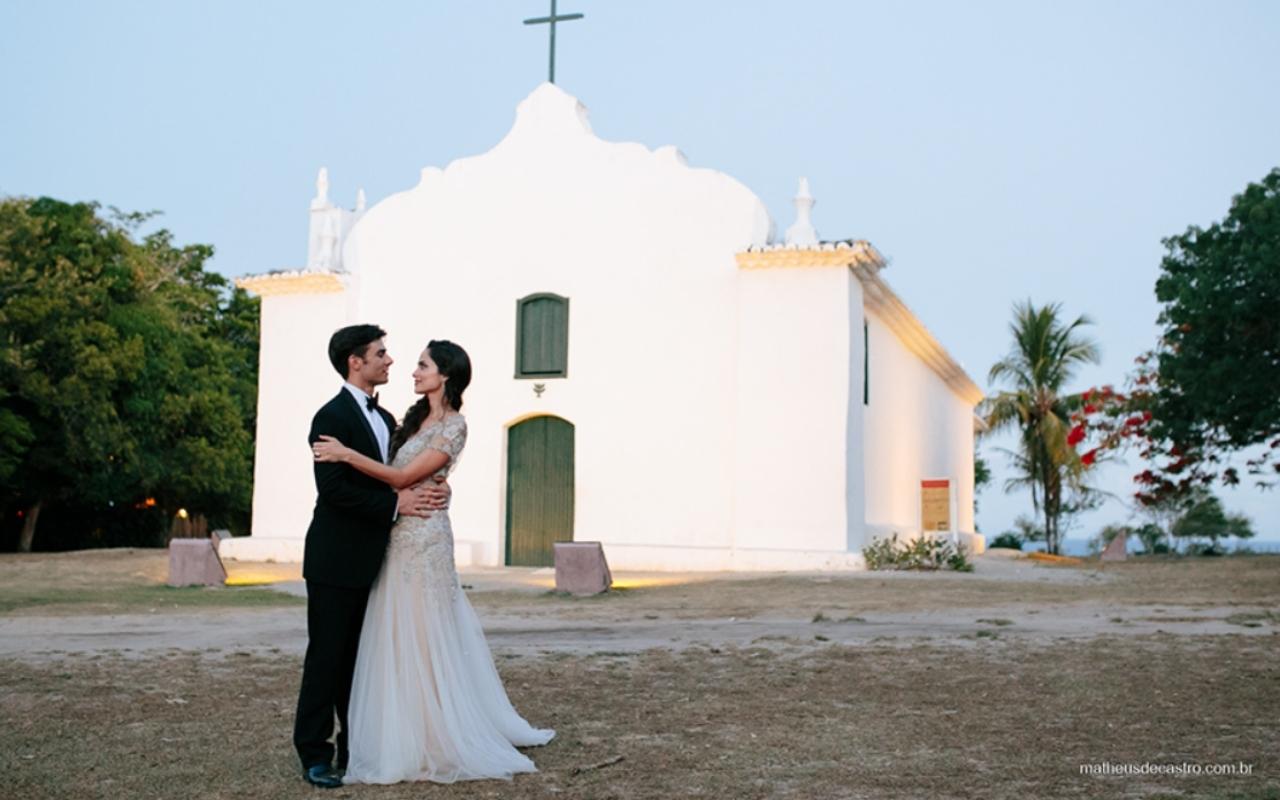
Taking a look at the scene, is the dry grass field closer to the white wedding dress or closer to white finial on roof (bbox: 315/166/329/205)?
the white wedding dress

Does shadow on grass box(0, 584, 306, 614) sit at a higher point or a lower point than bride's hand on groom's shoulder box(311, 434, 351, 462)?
lower

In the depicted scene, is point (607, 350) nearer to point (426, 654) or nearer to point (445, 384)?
point (445, 384)

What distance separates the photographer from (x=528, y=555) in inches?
819

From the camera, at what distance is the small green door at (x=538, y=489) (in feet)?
68.0

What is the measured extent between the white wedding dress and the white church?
13.8 meters

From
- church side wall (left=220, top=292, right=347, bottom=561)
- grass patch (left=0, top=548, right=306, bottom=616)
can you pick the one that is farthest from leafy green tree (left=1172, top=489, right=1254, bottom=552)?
grass patch (left=0, top=548, right=306, bottom=616)

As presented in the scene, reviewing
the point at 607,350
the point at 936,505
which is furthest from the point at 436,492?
the point at 936,505

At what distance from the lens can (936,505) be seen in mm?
24422

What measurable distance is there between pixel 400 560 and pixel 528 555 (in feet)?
51.8

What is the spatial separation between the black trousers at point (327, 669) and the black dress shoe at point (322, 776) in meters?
0.03

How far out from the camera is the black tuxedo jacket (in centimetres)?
495

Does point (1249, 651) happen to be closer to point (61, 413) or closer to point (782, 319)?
point (782, 319)

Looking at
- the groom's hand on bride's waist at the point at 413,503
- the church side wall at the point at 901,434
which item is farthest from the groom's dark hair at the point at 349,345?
the church side wall at the point at 901,434

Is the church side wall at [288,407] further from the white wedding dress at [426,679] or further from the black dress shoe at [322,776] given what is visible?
the black dress shoe at [322,776]
